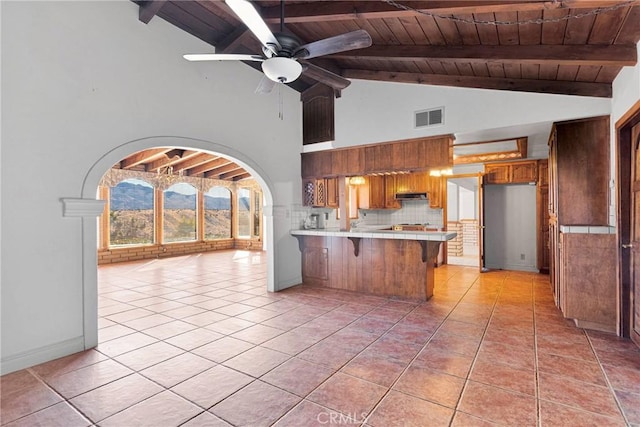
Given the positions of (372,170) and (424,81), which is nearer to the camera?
(424,81)

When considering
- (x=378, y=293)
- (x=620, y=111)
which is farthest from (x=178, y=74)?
(x=620, y=111)

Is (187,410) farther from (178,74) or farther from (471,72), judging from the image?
(471,72)

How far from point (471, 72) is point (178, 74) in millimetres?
3551

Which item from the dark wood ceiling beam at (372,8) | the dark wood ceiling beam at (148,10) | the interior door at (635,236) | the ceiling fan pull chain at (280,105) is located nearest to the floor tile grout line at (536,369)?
the interior door at (635,236)

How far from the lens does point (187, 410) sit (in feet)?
6.44

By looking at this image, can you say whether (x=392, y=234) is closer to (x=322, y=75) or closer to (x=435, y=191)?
(x=322, y=75)

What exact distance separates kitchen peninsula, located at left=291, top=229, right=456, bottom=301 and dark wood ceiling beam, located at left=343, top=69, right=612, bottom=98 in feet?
6.37

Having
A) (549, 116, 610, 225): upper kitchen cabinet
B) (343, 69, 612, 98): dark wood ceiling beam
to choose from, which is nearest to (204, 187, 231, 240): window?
(343, 69, 612, 98): dark wood ceiling beam

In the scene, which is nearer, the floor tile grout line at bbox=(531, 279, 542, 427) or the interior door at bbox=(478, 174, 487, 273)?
the floor tile grout line at bbox=(531, 279, 542, 427)

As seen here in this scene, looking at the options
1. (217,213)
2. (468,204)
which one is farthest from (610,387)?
(217,213)

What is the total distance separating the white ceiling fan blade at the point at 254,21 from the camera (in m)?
1.93

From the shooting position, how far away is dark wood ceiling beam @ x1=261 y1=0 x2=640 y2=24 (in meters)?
2.16

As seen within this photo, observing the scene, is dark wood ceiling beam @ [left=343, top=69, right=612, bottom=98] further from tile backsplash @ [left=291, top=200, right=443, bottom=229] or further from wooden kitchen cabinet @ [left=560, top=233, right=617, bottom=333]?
tile backsplash @ [left=291, top=200, right=443, bottom=229]
